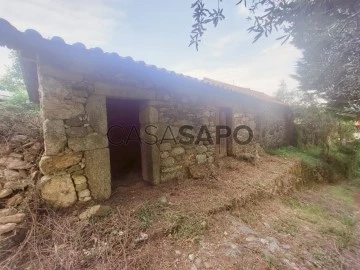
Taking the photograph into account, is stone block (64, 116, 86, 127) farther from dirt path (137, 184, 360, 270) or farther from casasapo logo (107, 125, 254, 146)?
dirt path (137, 184, 360, 270)

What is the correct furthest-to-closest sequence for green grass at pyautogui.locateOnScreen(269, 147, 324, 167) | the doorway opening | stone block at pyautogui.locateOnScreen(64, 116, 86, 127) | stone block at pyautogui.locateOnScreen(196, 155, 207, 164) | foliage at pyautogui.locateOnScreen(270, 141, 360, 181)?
foliage at pyautogui.locateOnScreen(270, 141, 360, 181) → green grass at pyautogui.locateOnScreen(269, 147, 324, 167) → the doorway opening → stone block at pyautogui.locateOnScreen(196, 155, 207, 164) → stone block at pyautogui.locateOnScreen(64, 116, 86, 127)

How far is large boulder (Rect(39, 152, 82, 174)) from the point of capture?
117 inches

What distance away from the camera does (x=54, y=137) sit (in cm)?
304

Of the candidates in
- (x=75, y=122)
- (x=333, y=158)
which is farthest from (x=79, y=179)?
(x=333, y=158)

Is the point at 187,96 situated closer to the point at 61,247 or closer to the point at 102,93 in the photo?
the point at 102,93

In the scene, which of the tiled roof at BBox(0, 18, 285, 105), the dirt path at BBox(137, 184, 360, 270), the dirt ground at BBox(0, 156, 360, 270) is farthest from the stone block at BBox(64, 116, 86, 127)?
the dirt path at BBox(137, 184, 360, 270)

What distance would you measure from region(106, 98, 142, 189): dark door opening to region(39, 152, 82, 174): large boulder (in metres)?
2.49

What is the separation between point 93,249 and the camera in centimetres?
249

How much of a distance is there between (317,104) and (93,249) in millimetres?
10081

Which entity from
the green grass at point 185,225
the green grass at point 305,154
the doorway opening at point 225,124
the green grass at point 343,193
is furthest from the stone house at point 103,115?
the green grass at point 343,193

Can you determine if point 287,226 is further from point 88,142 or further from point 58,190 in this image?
point 58,190

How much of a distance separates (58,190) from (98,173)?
23.9 inches

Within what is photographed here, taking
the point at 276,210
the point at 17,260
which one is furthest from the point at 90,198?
the point at 276,210

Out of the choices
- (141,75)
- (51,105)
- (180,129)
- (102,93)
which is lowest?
(180,129)
